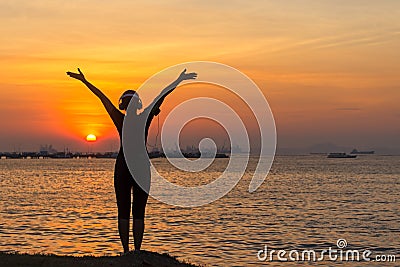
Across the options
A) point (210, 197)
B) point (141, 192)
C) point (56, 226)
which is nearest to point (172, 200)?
point (210, 197)

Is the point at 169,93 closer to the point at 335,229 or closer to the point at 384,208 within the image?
the point at 335,229

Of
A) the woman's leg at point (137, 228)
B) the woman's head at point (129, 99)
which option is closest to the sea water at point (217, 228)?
the woman's leg at point (137, 228)

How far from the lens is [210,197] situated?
6512 cm

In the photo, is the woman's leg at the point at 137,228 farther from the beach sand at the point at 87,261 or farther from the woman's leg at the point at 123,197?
the beach sand at the point at 87,261

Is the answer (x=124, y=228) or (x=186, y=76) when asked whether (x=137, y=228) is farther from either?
(x=186, y=76)

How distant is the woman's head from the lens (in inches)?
421

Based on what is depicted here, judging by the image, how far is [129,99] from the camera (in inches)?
423

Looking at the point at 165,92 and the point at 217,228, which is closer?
the point at 165,92

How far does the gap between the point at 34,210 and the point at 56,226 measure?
11.6 m

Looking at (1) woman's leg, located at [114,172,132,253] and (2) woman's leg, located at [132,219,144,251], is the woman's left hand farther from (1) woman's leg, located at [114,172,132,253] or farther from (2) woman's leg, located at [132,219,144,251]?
(2) woman's leg, located at [132,219,144,251]

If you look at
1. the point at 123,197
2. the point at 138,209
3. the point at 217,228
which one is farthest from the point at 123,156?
the point at 217,228

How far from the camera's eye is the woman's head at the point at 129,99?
35.1ft

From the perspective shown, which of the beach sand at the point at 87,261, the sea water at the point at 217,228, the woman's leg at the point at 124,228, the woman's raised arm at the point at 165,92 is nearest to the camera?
the beach sand at the point at 87,261

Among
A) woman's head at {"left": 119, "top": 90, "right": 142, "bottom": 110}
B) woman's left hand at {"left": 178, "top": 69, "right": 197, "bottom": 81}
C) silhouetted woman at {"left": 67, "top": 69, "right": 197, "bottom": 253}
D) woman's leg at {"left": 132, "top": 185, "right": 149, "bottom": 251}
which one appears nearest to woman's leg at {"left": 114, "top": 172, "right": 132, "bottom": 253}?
silhouetted woman at {"left": 67, "top": 69, "right": 197, "bottom": 253}
